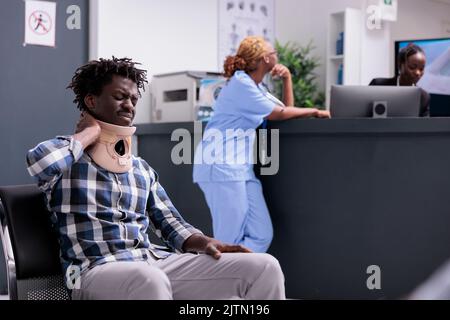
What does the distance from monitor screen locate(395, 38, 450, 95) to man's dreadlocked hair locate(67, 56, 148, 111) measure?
2.57 m

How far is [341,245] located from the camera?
127 inches

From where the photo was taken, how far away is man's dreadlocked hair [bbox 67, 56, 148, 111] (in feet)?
6.13

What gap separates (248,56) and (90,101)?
63.0 inches

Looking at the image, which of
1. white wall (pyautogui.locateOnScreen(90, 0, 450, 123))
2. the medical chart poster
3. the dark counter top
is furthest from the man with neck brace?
white wall (pyautogui.locateOnScreen(90, 0, 450, 123))

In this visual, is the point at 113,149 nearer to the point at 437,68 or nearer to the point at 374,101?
the point at 374,101

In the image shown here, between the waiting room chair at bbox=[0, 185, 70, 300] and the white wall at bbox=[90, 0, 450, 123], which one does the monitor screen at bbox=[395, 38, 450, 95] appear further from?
the waiting room chair at bbox=[0, 185, 70, 300]

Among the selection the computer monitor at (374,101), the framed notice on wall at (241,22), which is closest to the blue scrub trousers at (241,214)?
the computer monitor at (374,101)

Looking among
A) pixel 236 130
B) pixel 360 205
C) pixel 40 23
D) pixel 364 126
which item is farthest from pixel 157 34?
pixel 360 205

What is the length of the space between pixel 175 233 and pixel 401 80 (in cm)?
247

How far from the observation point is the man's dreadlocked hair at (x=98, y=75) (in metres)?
1.87

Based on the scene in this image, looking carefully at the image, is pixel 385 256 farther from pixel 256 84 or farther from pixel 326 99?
pixel 326 99

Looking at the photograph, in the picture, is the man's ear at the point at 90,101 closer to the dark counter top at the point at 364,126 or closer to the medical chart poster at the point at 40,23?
the dark counter top at the point at 364,126

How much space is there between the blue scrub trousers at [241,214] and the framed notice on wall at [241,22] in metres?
1.71
